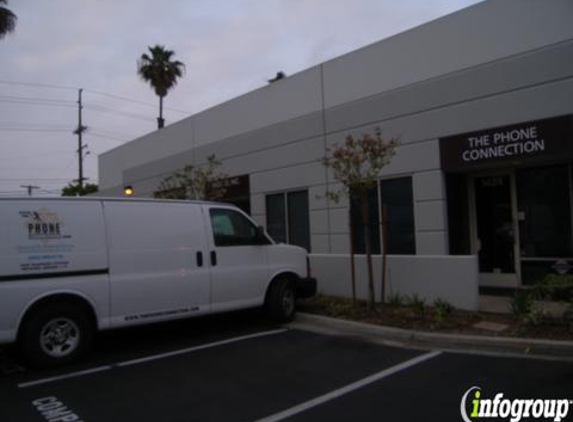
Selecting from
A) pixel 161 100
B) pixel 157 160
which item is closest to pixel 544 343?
pixel 157 160

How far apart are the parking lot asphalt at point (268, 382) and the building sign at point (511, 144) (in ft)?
14.1

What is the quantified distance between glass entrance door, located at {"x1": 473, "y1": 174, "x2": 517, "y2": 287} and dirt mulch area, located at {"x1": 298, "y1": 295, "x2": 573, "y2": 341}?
106 inches

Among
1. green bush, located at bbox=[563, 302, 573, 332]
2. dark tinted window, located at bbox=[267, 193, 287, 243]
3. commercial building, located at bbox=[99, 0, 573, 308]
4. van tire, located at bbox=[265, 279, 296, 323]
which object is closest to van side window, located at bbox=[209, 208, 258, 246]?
van tire, located at bbox=[265, 279, 296, 323]

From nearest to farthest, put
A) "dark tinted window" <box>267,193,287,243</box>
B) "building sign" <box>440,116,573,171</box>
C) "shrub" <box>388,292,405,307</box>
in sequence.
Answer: "building sign" <box>440,116,573,171</box>, "shrub" <box>388,292,405,307</box>, "dark tinted window" <box>267,193,287,243</box>

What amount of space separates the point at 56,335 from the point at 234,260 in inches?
113

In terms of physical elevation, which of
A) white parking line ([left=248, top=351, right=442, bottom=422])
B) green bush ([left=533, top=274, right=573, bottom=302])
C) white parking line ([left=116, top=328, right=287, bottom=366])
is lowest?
white parking line ([left=248, top=351, right=442, bottom=422])

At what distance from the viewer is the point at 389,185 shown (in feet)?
38.6

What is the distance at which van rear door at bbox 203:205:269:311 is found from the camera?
27.3ft

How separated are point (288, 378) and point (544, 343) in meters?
3.35

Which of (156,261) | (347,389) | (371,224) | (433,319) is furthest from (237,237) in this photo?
(371,224)

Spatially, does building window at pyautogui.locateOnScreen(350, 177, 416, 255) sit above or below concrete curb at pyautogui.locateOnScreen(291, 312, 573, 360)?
above

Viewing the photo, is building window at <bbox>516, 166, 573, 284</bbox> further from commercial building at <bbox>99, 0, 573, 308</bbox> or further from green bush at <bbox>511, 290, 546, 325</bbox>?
green bush at <bbox>511, 290, 546, 325</bbox>

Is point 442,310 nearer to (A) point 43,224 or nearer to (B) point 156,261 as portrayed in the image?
(B) point 156,261

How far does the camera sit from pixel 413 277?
9812 mm
